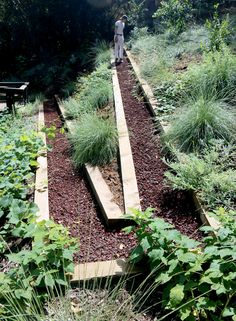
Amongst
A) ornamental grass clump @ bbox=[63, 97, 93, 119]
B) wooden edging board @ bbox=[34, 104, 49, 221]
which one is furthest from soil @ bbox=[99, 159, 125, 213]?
ornamental grass clump @ bbox=[63, 97, 93, 119]

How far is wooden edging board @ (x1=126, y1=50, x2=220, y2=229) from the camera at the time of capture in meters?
2.92

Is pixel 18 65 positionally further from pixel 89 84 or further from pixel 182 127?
pixel 182 127

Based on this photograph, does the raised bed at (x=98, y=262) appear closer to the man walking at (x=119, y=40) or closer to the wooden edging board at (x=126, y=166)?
the wooden edging board at (x=126, y=166)

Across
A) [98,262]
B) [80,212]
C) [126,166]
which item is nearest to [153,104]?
[126,166]

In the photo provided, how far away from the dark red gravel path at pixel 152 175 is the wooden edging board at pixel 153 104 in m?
0.09

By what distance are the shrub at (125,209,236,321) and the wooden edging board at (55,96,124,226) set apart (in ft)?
1.93

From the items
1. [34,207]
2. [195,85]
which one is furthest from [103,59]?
[34,207]

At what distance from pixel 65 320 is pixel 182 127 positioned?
2.74 metres

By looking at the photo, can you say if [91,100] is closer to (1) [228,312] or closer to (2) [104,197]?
(2) [104,197]

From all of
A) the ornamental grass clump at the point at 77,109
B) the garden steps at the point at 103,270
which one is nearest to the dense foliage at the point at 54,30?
the ornamental grass clump at the point at 77,109

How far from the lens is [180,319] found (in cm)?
225

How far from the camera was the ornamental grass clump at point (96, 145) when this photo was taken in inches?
175

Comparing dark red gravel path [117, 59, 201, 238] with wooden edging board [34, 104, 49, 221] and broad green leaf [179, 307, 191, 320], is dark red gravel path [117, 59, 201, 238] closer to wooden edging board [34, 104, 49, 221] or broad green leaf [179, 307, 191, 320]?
broad green leaf [179, 307, 191, 320]

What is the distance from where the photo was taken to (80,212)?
3570 mm
